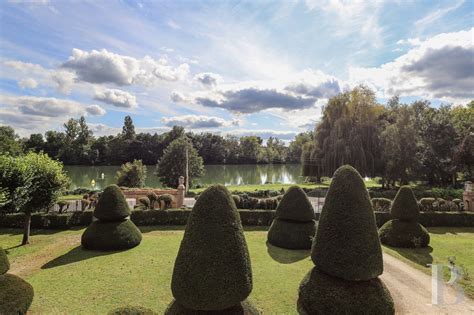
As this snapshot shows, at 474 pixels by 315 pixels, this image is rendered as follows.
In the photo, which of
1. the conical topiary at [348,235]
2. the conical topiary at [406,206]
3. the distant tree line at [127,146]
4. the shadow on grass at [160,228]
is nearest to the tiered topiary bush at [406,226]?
the conical topiary at [406,206]

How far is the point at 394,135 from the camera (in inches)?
1163

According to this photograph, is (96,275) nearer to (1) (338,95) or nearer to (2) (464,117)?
(1) (338,95)

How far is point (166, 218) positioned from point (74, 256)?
21.9ft

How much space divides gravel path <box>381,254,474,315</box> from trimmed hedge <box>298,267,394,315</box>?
6.47 ft

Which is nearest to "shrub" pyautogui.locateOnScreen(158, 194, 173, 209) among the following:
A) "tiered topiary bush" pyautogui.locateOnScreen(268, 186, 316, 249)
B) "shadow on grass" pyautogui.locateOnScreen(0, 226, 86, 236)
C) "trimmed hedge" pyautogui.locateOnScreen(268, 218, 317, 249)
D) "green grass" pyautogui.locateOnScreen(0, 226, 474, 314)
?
"green grass" pyautogui.locateOnScreen(0, 226, 474, 314)

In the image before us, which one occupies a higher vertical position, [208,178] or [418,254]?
[208,178]

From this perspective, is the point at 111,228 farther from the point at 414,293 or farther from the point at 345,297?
the point at 414,293

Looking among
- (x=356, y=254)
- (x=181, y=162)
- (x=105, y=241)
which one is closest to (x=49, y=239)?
(x=105, y=241)

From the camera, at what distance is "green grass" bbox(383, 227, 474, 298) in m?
11.0

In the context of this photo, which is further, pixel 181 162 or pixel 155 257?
pixel 181 162

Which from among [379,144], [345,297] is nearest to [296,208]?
[345,297]

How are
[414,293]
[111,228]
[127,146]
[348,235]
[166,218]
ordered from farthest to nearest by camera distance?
[127,146] → [166,218] → [111,228] → [414,293] → [348,235]

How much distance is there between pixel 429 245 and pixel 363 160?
50.7 feet

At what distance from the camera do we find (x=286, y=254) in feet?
40.3
